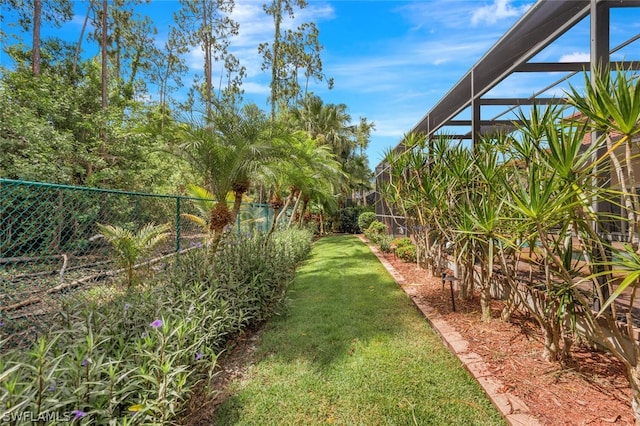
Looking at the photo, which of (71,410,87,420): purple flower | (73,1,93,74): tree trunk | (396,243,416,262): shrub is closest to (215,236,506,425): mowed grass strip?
(71,410,87,420): purple flower

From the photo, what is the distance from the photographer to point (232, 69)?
1911 cm

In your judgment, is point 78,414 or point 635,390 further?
point 635,390

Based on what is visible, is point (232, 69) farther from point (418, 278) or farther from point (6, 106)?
point (418, 278)

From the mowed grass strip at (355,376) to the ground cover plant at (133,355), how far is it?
0.53 meters

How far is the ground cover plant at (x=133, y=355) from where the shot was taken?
1.54 metres

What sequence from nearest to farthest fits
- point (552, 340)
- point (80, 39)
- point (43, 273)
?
point (552, 340) → point (43, 273) → point (80, 39)

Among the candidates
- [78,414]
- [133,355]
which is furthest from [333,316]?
[78,414]

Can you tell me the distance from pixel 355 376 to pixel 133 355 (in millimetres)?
1891

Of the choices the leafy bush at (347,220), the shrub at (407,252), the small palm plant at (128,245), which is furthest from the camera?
the leafy bush at (347,220)

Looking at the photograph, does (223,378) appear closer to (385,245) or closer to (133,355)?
(133,355)

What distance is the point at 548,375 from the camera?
101 inches

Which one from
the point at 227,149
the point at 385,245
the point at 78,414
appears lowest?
the point at 385,245

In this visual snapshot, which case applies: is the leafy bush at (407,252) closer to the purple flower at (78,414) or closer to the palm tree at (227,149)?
the palm tree at (227,149)

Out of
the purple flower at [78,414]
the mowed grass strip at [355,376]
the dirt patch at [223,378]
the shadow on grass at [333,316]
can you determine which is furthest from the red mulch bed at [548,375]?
the purple flower at [78,414]
